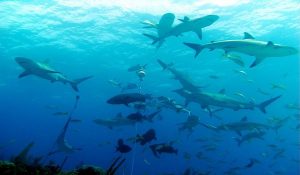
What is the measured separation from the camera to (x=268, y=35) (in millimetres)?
22953

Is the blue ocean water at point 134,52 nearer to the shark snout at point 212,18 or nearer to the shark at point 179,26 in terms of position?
the shark at point 179,26

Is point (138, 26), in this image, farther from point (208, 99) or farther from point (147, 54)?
point (208, 99)

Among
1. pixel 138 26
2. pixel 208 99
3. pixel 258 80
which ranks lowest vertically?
pixel 258 80

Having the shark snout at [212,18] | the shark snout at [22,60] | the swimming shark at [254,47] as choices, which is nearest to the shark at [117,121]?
the shark snout at [22,60]

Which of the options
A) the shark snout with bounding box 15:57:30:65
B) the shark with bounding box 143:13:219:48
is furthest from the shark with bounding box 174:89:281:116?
the shark snout with bounding box 15:57:30:65

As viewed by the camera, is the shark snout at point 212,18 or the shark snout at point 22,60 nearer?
the shark snout at point 212,18

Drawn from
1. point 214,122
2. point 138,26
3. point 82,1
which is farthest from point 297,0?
point 214,122

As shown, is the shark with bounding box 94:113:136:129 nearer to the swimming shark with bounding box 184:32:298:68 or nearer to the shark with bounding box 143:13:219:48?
the shark with bounding box 143:13:219:48

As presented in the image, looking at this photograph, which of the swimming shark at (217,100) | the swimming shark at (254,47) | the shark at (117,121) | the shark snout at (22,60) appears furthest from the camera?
the shark at (117,121)

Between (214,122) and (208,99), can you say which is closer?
(208,99)

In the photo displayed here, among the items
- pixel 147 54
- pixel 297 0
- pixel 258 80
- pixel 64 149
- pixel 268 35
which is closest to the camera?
pixel 64 149

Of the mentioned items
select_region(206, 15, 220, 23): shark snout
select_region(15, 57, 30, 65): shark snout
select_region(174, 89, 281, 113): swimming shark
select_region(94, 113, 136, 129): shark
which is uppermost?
select_region(206, 15, 220, 23): shark snout

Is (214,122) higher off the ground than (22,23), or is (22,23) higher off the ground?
(22,23)

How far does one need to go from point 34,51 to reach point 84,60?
465cm
